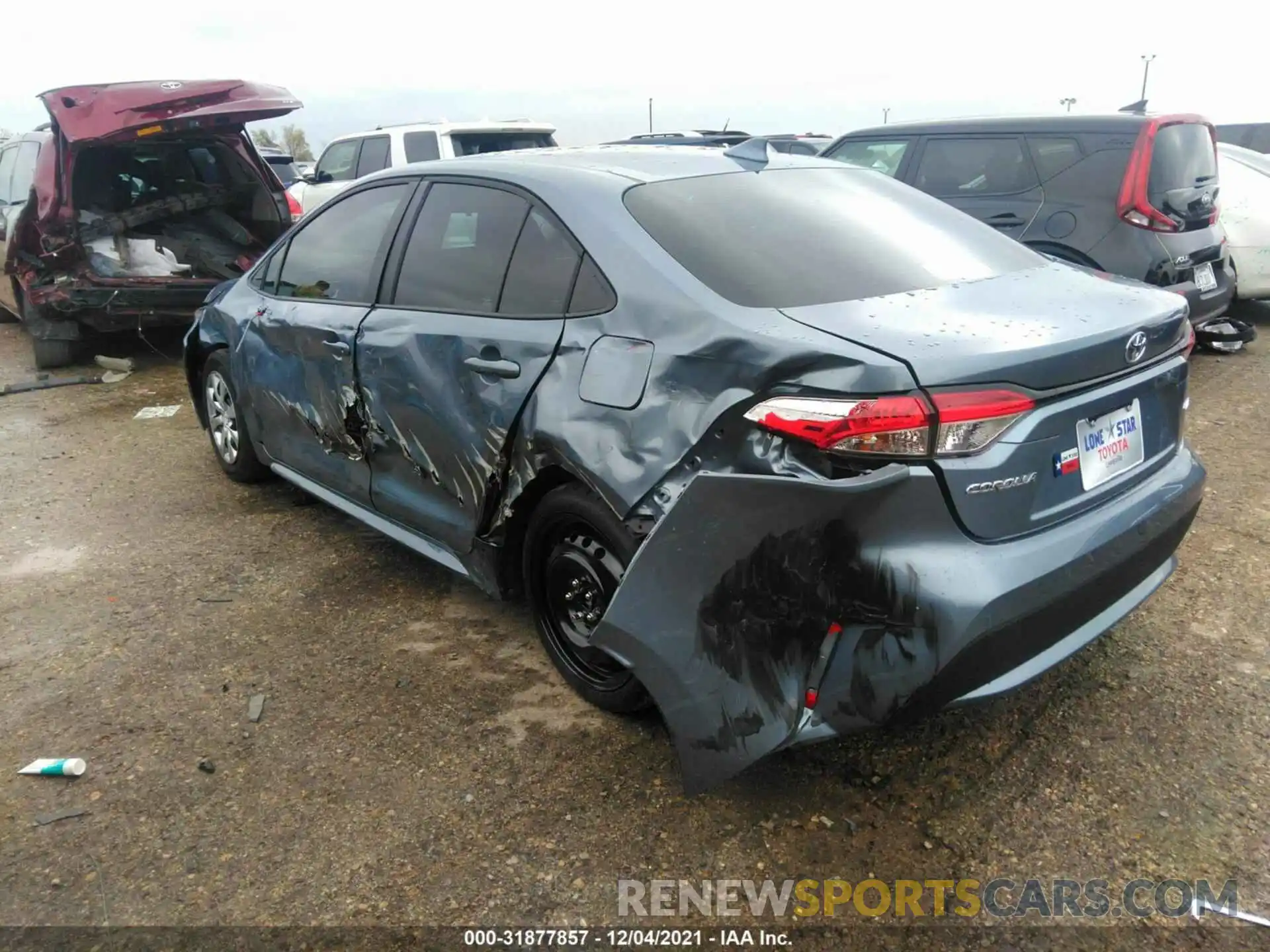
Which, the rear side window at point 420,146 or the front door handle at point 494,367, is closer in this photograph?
the front door handle at point 494,367

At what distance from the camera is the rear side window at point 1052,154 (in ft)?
19.8

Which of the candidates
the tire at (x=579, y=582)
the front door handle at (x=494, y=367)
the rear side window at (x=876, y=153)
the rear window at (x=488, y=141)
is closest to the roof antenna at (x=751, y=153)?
the front door handle at (x=494, y=367)

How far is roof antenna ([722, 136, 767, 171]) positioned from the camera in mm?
3256

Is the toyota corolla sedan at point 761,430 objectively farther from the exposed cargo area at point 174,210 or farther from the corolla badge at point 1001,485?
the exposed cargo area at point 174,210

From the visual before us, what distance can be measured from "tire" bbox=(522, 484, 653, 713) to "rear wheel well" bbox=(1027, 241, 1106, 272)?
4.36m

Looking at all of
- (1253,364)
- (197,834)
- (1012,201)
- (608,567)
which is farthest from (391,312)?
(1253,364)

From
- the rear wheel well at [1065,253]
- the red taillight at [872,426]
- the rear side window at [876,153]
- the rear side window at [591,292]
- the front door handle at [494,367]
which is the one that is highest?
the rear side window at [876,153]

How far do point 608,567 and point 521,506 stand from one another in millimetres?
409

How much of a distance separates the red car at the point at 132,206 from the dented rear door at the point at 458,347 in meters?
4.44

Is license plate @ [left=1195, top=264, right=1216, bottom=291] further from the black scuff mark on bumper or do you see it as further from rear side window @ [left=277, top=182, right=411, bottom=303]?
the black scuff mark on bumper

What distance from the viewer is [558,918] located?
2207mm

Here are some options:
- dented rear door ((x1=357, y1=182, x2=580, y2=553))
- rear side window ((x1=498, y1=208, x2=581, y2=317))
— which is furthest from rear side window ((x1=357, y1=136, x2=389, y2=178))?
rear side window ((x1=498, y1=208, x2=581, y2=317))

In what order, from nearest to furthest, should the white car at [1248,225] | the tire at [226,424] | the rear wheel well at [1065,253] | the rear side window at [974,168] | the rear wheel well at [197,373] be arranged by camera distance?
the tire at [226,424] < the rear wheel well at [197,373] < the rear wheel well at [1065,253] < the rear side window at [974,168] < the white car at [1248,225]

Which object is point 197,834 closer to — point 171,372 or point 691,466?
point 691,466
